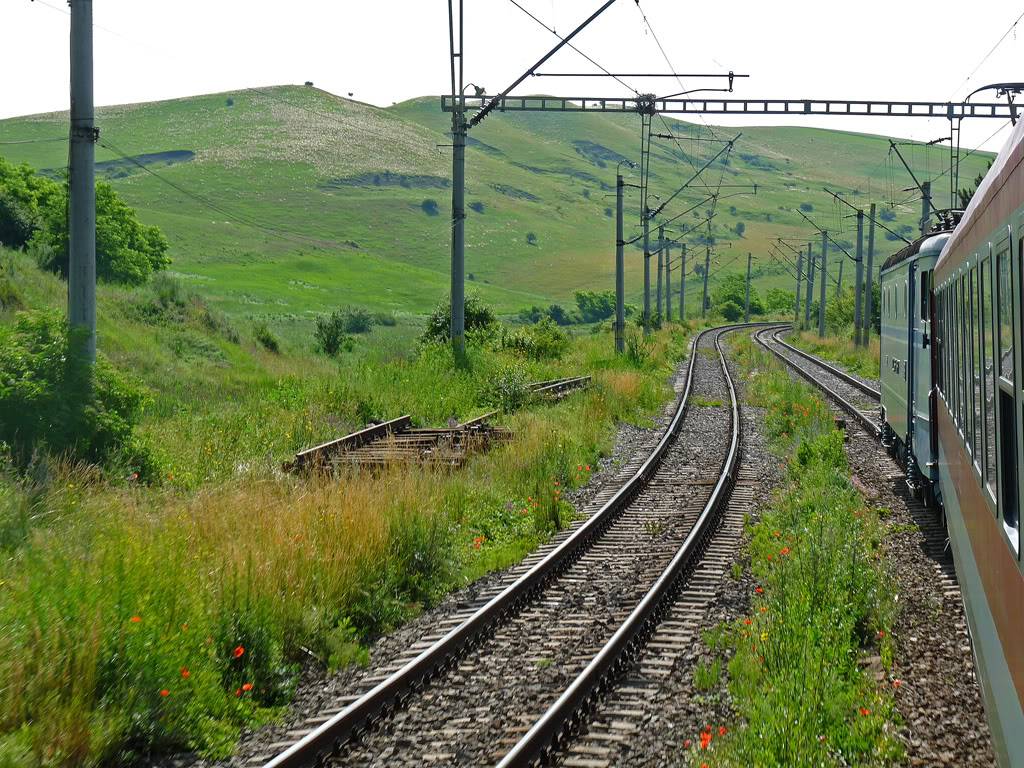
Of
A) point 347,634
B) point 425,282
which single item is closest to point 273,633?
point 347,634

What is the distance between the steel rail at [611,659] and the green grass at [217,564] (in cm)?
176

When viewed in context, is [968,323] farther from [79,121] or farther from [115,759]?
[79,121]

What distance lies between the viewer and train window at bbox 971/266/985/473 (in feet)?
18.4

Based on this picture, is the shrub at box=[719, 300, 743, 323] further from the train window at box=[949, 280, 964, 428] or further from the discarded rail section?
the train window at box=[949, 280, 964, 428]

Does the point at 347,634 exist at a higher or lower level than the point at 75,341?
lower

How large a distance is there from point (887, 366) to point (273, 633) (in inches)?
479

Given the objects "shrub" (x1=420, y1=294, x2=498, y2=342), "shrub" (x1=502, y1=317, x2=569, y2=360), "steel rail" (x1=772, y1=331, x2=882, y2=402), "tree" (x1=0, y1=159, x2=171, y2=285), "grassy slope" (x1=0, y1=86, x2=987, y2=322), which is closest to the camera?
"steel rail" (x1=772, y1=331, x2=882, y2=402)

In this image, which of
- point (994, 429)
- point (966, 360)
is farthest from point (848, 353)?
point (994, 429)

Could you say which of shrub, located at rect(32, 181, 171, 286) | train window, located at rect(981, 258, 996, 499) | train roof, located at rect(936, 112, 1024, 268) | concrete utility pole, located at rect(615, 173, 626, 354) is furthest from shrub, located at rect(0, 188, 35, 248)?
train window, located at rect(981, 258, 996, 499)

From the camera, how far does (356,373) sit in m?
24.0

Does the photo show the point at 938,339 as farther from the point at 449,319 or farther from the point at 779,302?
the point at 779,302

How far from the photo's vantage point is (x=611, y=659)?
7.92m

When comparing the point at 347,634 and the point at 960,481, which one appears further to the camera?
the point at 347,634

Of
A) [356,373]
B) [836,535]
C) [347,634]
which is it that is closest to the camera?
[347,634]
